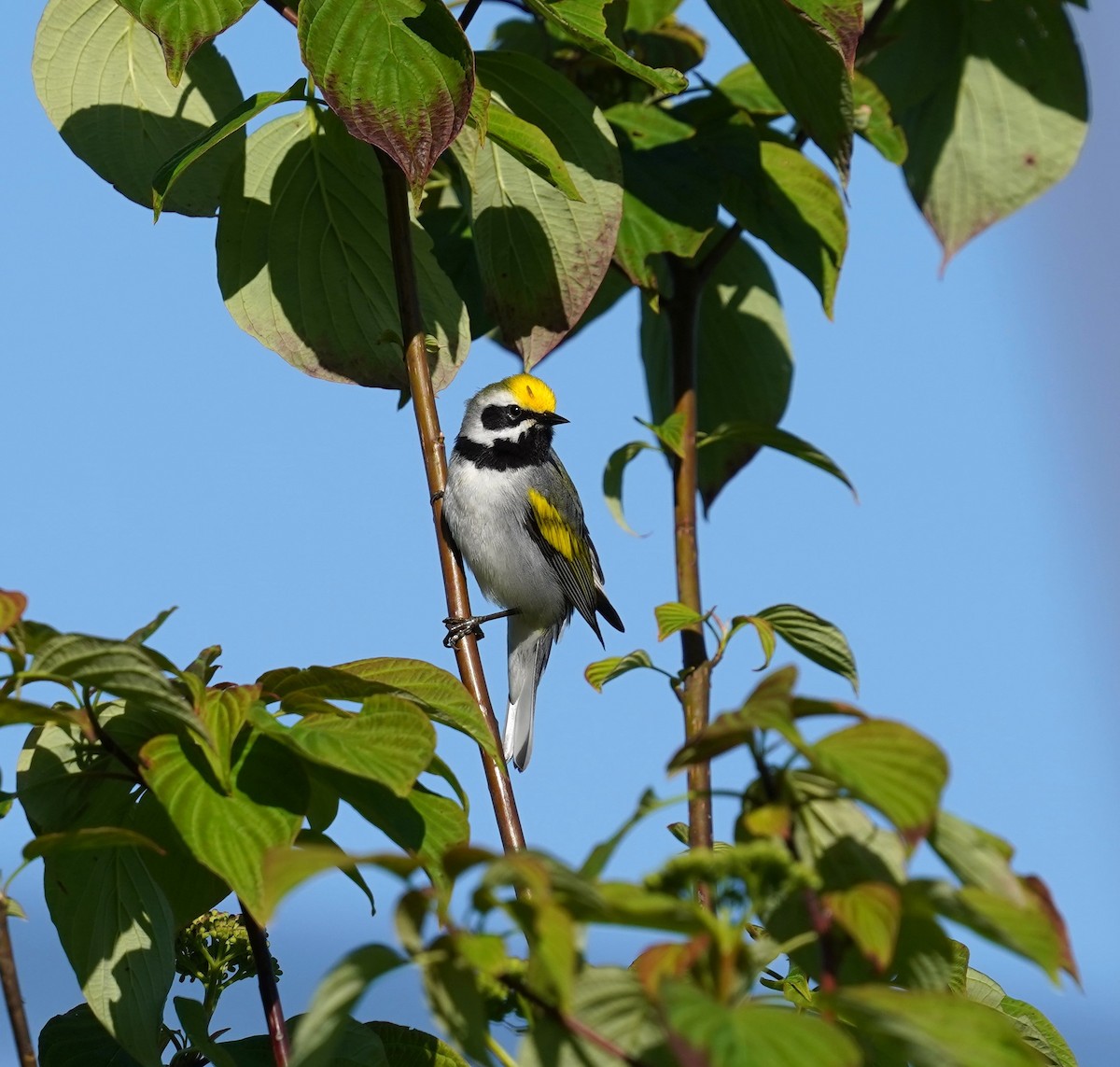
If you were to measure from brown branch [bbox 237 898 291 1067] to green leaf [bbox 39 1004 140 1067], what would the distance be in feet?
1.22

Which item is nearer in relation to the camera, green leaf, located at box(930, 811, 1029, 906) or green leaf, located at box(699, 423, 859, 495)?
green leaf, located at box(930, 811, 1029, 906)

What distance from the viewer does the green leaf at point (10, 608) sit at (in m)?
1.27

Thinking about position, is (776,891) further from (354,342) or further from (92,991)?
(354,342)

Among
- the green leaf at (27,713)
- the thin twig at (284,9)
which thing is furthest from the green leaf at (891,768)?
the thin twig at (284,9)

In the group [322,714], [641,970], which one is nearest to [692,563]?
[322,714]

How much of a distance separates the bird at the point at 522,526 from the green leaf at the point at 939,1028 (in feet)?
12.8

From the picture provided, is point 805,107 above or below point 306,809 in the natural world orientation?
above

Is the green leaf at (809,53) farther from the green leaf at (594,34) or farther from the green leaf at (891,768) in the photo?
the green leaf at (891,768)

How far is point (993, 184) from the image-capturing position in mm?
3357

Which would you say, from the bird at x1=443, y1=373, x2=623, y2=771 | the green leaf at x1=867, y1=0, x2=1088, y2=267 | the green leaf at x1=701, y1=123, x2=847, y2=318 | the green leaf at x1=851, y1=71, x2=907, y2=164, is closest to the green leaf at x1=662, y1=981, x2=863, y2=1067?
the green leaf at x1=701, y1=123, x2=847, y2=318

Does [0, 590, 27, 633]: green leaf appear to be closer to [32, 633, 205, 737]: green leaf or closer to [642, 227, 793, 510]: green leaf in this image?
[32, 633, 205, 737]: green leaf

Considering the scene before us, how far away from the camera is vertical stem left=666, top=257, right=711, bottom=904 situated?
76.3 inches

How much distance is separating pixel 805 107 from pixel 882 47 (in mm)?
1111

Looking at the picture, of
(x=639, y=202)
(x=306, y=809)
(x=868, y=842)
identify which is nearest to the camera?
(x=868, y=842)
